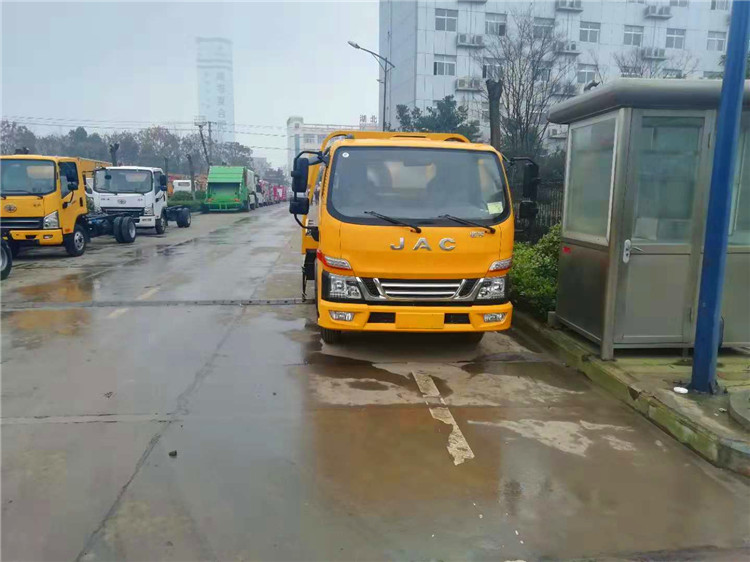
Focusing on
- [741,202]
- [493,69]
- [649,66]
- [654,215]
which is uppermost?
[649,66]

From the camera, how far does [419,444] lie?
12.9 feet

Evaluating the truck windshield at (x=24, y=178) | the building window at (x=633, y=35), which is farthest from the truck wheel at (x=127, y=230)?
the building window at (x=633, y=35)

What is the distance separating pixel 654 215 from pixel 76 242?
13750mm

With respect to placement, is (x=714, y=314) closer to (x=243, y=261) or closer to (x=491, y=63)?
(x=243, y=261)

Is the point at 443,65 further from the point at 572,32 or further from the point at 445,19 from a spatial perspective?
the point at 572,32

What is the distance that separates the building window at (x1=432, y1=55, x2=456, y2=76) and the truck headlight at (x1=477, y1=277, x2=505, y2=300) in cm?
4307

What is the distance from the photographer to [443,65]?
1777 inches

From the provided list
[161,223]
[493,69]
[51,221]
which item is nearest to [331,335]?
[51,221]

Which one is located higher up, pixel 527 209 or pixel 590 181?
pixel 590 181

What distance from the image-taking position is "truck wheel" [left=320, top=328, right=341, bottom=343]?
6.27 meters

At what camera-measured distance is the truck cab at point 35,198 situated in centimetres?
1283

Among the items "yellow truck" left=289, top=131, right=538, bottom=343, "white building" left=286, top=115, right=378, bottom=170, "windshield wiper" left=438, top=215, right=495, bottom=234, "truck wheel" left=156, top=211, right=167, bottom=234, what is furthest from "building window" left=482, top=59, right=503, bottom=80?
"white building" left=286, top=115, right=378, bottom=170

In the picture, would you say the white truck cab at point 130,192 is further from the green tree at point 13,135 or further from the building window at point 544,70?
the green tree at point 13,135

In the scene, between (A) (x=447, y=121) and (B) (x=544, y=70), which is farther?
(A) (x=447, y=121)
